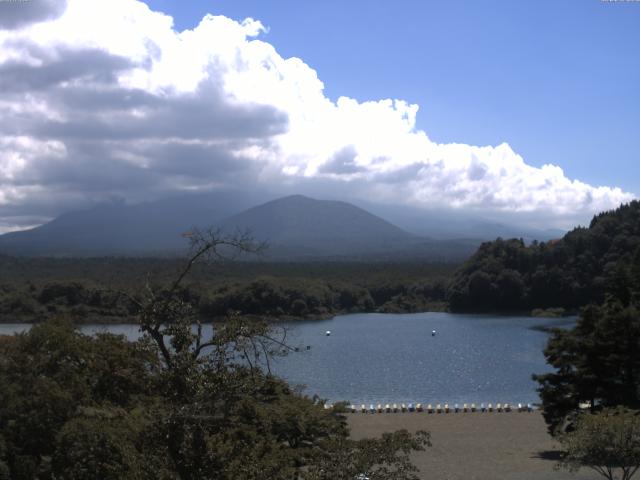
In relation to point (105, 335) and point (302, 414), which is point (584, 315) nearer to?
point (302, 414)

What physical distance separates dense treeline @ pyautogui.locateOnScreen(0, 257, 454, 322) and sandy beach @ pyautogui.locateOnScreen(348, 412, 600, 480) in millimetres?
24526

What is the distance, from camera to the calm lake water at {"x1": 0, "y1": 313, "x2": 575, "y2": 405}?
33.6m

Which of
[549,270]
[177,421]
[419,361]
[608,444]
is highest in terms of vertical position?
[549,270]

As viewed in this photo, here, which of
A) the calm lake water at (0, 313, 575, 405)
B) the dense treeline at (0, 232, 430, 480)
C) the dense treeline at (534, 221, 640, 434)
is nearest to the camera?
the dense treeline at (0, 232, 430, 480)

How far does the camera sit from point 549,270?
74375 mm

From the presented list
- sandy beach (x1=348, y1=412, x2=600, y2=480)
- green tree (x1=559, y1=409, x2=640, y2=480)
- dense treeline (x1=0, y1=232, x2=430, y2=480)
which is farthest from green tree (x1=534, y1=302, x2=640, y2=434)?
dense treeline (x1=0, y1=232, x2=430, y2=480)

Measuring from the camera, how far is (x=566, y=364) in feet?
64.0

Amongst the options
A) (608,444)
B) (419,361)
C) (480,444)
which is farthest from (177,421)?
(419,361)

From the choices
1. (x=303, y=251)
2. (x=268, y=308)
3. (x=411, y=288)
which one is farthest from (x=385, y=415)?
(x=303, y=251)

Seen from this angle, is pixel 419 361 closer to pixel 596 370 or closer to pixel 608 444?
pixel 596 370

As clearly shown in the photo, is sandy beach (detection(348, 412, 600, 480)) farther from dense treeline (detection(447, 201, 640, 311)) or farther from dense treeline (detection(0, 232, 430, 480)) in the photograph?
dense treeline (detection(447, 201, 640, 311))

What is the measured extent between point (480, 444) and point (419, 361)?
875 inches

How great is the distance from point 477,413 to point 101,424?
67.0 ft

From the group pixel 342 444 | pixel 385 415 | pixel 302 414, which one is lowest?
pixel 385 415
